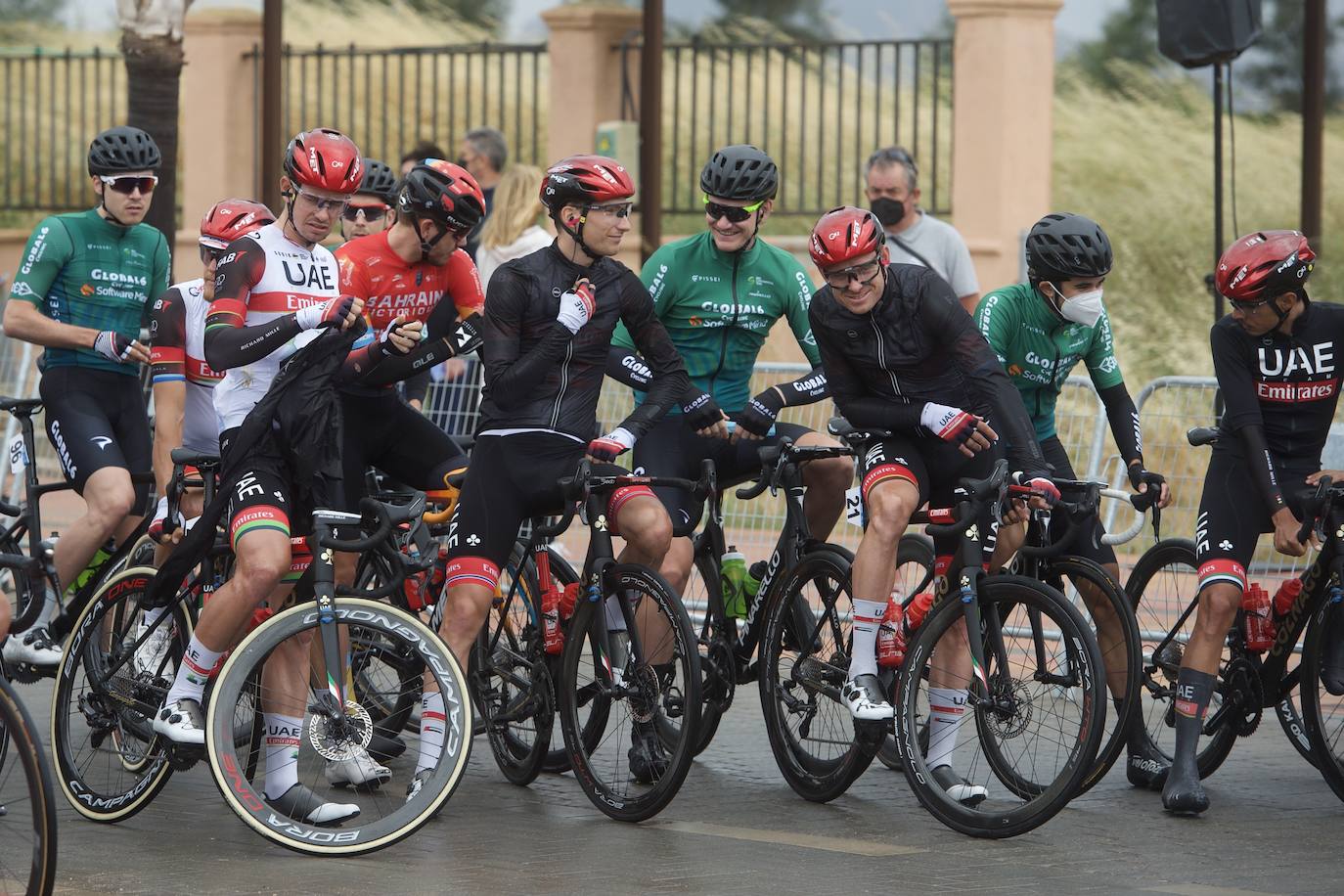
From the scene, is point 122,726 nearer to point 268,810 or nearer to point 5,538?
point 268,810

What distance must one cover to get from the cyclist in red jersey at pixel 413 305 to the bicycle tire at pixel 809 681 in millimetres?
1314

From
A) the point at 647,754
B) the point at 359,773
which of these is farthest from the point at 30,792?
the point at 647,754

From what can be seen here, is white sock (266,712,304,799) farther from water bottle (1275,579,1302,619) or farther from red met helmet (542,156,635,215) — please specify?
water bottle (1275,579,1302,619)

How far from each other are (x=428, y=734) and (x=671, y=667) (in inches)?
40.1

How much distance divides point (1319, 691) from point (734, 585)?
2.12 meters

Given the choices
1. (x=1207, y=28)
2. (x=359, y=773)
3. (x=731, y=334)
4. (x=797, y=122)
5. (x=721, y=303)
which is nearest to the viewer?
(x=359, y=773)

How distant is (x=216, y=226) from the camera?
8.28m

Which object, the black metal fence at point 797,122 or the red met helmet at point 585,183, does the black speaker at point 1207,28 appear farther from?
the black metal fence at point 797,122

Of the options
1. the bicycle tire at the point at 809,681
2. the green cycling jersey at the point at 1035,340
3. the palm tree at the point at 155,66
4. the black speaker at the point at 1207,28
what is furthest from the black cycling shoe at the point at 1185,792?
the palm tree at the point at 155,66

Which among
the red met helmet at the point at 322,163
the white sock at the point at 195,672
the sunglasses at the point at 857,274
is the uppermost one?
the red met helmet at the point at 322,163

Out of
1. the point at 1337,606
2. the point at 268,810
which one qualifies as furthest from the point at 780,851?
the point at 1337,606

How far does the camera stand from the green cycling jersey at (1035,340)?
7980 millimetres

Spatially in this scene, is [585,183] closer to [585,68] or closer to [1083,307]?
[1083,307]

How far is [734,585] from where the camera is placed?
26.6ft
